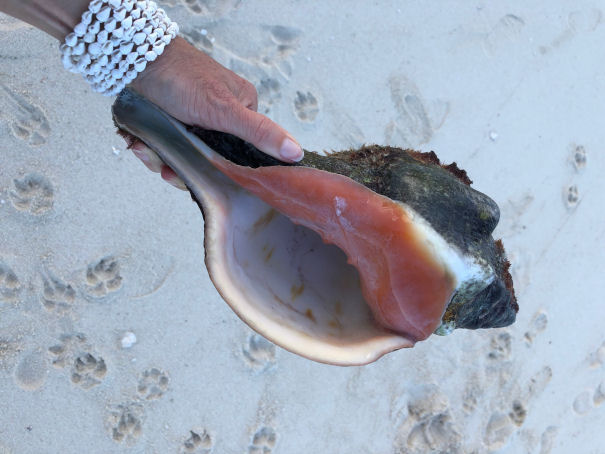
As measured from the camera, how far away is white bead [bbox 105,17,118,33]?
1401mm

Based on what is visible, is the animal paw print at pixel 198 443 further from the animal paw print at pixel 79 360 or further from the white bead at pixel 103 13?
the white bead at pixel 103 13

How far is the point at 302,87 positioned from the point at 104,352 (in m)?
1.47

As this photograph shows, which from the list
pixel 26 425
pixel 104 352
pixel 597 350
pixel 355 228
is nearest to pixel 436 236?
pixel 355 228

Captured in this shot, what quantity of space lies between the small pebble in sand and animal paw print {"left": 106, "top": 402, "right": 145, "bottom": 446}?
0.25 m

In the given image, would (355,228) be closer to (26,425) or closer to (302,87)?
(302,87)

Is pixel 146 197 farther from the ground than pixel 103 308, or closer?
farther from the ground

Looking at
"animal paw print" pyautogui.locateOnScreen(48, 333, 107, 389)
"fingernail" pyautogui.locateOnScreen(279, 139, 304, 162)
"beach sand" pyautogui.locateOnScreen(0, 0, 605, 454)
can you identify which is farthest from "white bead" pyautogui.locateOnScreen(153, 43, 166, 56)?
"animal paw print" pyautogui.locateOnScreen(48, 333, 107, 389)

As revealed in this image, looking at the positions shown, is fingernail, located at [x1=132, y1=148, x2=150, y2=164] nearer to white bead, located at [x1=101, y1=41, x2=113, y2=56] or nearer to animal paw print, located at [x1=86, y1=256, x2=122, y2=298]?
white bead, located at [x1=101, y1=41, x2=113, y2=56]

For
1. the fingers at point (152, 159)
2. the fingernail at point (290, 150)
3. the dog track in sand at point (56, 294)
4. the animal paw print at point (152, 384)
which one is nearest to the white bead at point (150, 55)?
the fingers at point (152, 159)

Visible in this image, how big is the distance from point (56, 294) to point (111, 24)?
1.29 m

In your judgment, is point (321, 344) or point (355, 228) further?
point (321, 344)

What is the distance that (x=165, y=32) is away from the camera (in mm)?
1528

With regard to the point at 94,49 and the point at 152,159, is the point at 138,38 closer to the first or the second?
the point at 94,49

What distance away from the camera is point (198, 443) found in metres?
2.37
